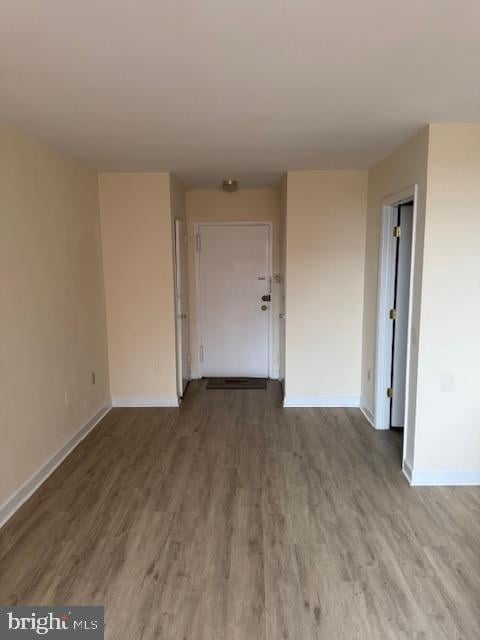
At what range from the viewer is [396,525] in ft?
7.89

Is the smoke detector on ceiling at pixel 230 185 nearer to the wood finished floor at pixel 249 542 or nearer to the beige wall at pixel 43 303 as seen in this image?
the beige wall at pixel 43 303

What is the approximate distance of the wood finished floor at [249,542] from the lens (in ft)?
5.91

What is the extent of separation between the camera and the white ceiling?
4.45 feet

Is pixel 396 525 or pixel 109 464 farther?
pixel 109 464

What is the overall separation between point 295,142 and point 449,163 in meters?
0.99

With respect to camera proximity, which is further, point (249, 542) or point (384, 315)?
point (384, 315)

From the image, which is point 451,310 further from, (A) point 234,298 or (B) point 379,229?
(A) point 234,298

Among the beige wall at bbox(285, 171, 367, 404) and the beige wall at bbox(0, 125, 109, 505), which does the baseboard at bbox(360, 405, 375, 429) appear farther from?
the beige wall at bbox(0, 125, 109, 505)

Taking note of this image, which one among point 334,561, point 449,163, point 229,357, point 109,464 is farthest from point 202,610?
point 229,357

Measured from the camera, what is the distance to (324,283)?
13.4 ft

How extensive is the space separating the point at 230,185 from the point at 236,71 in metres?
2.72

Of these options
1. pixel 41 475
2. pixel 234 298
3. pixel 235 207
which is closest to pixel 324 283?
pixel 234 298

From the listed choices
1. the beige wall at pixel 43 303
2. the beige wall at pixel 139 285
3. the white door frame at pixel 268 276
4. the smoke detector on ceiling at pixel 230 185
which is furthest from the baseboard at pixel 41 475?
the smoke detector on ceiling at pixel 230 185

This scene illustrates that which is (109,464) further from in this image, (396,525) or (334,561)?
(396,525)
